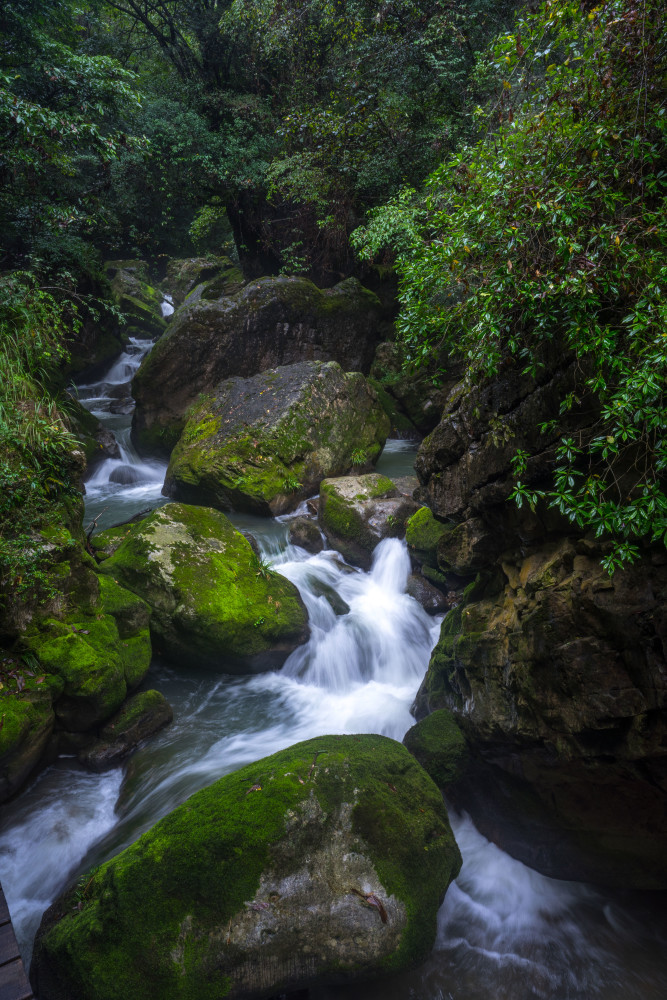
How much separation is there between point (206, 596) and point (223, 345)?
7.56 m

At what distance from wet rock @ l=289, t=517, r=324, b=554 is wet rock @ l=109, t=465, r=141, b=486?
480 cm

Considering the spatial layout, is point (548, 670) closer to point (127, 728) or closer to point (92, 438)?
point (127, 728)

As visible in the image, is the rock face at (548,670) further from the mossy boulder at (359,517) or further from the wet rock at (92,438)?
the wet rock at (92,438)

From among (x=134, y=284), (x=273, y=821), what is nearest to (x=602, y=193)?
(x=273, y=821)

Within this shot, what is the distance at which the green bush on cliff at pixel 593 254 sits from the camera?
9.09 ft

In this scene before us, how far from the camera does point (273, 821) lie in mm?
3414

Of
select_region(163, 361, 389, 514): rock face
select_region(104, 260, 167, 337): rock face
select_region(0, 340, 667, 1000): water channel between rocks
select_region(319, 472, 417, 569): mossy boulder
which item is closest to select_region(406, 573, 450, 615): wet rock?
select_region(0, 340, 667, 1000): water channel between rocks

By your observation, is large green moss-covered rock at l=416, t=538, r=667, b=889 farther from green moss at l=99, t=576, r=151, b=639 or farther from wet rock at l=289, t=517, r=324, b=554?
wet rock at l=289, t=517, r=324, b=554

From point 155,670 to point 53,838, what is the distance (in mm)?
2187

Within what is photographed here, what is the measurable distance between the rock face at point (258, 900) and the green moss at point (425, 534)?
14.6 ft

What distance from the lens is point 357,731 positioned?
5.80 m

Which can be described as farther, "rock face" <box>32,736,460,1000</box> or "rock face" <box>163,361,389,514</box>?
"rock face" <box>163,361,389,514</box>

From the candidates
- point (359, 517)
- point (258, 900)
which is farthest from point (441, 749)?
point (359, 517)

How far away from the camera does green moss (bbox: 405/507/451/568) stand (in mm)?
7795
